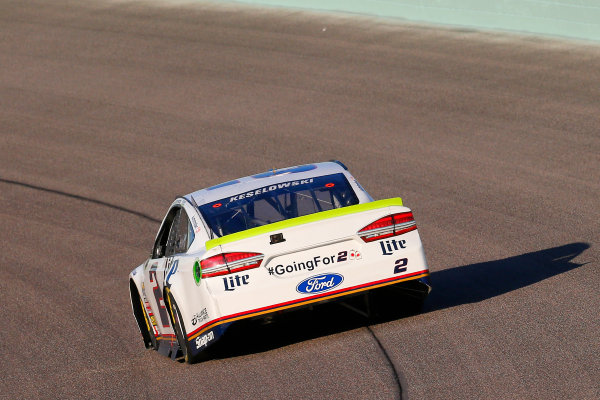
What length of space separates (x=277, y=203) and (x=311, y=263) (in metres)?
0.94

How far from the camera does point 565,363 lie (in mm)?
7301

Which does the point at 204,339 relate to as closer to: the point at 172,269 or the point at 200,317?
the point at 200,317

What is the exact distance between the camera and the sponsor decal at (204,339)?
7977 mm

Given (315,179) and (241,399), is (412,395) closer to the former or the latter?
(241,399)

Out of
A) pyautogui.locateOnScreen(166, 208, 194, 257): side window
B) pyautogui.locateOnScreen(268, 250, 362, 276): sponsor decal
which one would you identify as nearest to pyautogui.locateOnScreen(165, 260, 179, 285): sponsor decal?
pyautogui.locateOnScreen(166, 208, 194, 257): side window

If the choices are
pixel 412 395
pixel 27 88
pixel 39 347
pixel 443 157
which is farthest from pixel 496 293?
pixel 27 88

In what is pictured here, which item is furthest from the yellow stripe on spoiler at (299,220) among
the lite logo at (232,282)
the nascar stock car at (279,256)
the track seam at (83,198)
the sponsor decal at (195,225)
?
the track seam at (83,198)

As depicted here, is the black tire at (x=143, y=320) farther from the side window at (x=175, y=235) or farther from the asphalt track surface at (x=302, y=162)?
the side window at (x=175, y=235)

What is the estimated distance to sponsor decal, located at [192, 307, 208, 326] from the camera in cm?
796

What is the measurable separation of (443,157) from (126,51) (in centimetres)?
1175

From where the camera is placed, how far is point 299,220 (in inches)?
316

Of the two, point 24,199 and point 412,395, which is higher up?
point 412,395

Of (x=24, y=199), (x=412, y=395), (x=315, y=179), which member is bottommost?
(x=24, y=199)

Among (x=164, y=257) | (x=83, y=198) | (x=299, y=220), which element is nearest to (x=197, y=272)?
(x=299, y=220)
